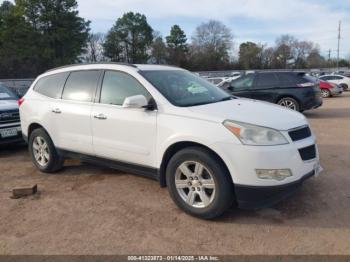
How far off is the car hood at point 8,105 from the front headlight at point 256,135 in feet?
17.7

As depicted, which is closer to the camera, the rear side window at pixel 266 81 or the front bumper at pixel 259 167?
the front bumper at pixel 259 167

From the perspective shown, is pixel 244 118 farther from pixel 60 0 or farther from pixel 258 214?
pixel 60 0

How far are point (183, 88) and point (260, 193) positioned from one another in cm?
180

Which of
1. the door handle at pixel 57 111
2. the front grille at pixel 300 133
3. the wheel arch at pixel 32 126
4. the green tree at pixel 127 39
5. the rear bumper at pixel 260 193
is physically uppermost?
the green tree at pixel 127 39

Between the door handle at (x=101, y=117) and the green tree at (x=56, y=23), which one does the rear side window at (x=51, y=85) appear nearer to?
the door handle at (x=101, y=117)

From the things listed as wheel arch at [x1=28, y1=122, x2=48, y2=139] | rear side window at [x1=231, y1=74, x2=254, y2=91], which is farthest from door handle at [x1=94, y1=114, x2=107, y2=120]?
rear side window at [x1=231, y1=74, x2=254, y2=91]

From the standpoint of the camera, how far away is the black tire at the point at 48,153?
5453 mm

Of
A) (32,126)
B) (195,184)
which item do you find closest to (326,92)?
(32,126)

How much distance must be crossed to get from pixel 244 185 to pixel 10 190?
345cm

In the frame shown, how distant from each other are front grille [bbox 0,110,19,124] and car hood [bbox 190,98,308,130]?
475 cm

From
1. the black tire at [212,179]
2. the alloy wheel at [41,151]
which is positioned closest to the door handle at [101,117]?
the black tire at [212,179]

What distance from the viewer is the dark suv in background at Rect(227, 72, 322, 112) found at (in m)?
11.2

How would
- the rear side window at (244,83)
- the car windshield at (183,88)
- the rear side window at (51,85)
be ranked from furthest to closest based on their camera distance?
the rear side window at (244,83), the rear side window at (51,85), the car windshield at (183,88)

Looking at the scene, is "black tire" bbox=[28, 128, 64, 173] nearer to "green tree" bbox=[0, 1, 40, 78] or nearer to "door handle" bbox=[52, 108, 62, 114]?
"door handle" bbox=[52, 108, 62, 114]
